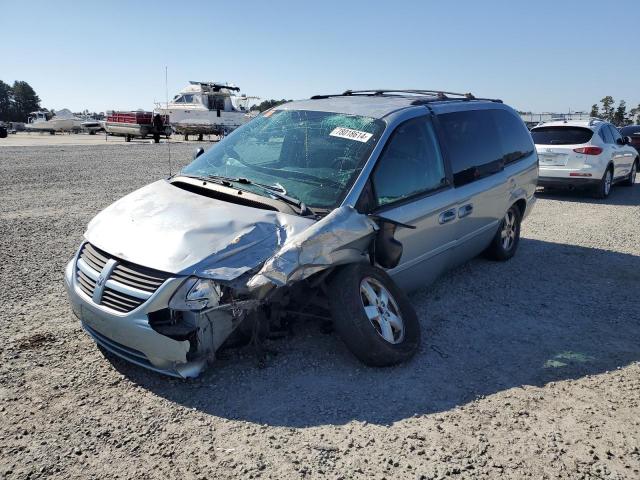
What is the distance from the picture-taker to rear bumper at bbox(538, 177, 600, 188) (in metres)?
11.0

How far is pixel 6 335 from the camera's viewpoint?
3.88 metres

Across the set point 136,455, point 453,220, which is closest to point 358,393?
point 136,455

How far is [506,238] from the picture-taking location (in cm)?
626

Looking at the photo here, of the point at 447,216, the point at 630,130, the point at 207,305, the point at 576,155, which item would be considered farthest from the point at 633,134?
the point at 207,305

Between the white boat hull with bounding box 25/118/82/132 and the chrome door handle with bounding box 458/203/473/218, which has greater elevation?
the chrome door handle with bounding box 458/203/473/218

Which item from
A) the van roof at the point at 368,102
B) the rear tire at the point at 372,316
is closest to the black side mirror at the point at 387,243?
the rear tire at the point at 372,316

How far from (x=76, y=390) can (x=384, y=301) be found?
2086mm

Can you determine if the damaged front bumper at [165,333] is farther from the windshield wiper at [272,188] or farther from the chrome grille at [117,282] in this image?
the windshield wiper at [272,188]

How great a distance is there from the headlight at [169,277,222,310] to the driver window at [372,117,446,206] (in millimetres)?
1520

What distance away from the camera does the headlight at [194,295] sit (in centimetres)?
298

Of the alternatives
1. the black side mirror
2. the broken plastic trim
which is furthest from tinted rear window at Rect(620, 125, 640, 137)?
the broken plastic trim

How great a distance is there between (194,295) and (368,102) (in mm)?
2648

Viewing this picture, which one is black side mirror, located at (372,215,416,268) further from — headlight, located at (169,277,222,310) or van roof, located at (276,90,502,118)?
headlight, located at (169,277,222,310)

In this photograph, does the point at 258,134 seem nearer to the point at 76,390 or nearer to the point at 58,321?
the point at 58,321
